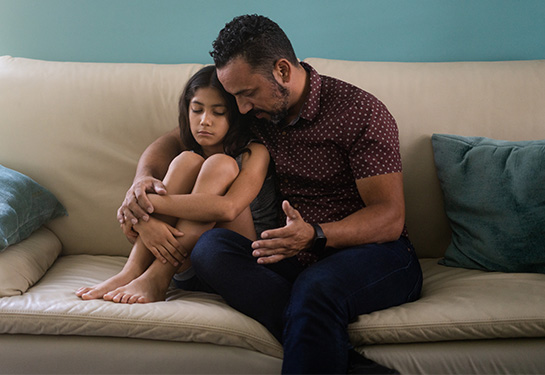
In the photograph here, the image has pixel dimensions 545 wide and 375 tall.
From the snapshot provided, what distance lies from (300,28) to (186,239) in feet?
3.46

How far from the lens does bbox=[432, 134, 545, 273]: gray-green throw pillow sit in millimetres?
1453

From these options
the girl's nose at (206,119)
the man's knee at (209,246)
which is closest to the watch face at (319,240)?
the man's knee at (209,246)

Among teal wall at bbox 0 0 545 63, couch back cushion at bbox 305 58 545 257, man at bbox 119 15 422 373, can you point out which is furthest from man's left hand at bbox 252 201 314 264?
teal wall at bbox 0 0 545 63

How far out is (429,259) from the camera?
1.72 metres

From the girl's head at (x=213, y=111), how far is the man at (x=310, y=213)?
0.06 meters

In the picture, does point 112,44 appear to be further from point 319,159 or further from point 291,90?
point 319,159

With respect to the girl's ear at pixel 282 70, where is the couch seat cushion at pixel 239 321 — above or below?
below

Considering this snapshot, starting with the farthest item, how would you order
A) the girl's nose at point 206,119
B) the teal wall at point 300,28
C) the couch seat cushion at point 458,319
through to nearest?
the teal wall at point 300,28
the girl's nose at point 206,119
the couch seat cushion at point 458,319

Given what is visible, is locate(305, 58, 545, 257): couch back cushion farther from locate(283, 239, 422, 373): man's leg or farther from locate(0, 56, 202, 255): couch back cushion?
locate(0, 56, 202, 255): couch back cushion

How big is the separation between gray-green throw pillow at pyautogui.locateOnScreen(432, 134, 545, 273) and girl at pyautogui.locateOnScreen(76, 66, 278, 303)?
0.58m

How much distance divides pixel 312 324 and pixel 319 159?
0.55m

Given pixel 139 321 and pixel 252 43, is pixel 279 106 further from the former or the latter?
pixel 139 321

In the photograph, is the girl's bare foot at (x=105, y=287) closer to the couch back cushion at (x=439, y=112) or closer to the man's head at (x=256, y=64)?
the man's head at (x=256, y=64)

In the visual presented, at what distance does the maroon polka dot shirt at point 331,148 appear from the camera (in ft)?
4.57
